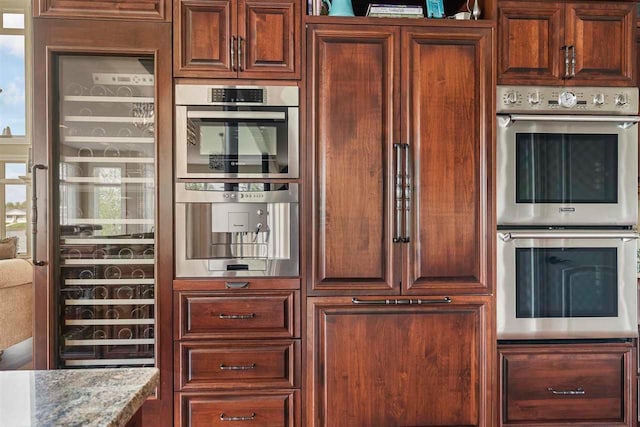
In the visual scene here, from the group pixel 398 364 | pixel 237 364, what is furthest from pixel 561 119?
pixel 237 364

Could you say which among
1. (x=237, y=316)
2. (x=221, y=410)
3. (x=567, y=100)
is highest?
(x=567, y=100)

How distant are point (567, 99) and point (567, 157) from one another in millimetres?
284

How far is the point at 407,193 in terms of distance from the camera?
6.35 ft

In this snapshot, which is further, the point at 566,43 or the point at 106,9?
the point at 566,43

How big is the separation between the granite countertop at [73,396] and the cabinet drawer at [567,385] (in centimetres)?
177

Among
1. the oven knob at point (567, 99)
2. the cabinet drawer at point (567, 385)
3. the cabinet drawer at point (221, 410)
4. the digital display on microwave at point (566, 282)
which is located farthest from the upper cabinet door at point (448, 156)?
the cabinet drawer at point (221, 410)

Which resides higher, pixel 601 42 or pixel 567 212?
pixel 601 42

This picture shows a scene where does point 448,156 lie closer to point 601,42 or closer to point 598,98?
point 598,98

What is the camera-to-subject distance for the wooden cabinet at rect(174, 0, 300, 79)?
1894 millimetres

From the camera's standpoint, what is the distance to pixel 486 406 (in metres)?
1.95

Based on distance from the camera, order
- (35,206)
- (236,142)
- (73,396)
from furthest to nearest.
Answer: (236,142)
(35,206)
(73,396)

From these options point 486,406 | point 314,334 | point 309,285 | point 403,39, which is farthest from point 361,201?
point 486,406

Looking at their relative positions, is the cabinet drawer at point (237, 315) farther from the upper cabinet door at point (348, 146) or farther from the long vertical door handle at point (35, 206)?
the long vertical door handle at point (35, 206)

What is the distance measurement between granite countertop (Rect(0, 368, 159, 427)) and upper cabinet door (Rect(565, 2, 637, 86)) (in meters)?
2.26
